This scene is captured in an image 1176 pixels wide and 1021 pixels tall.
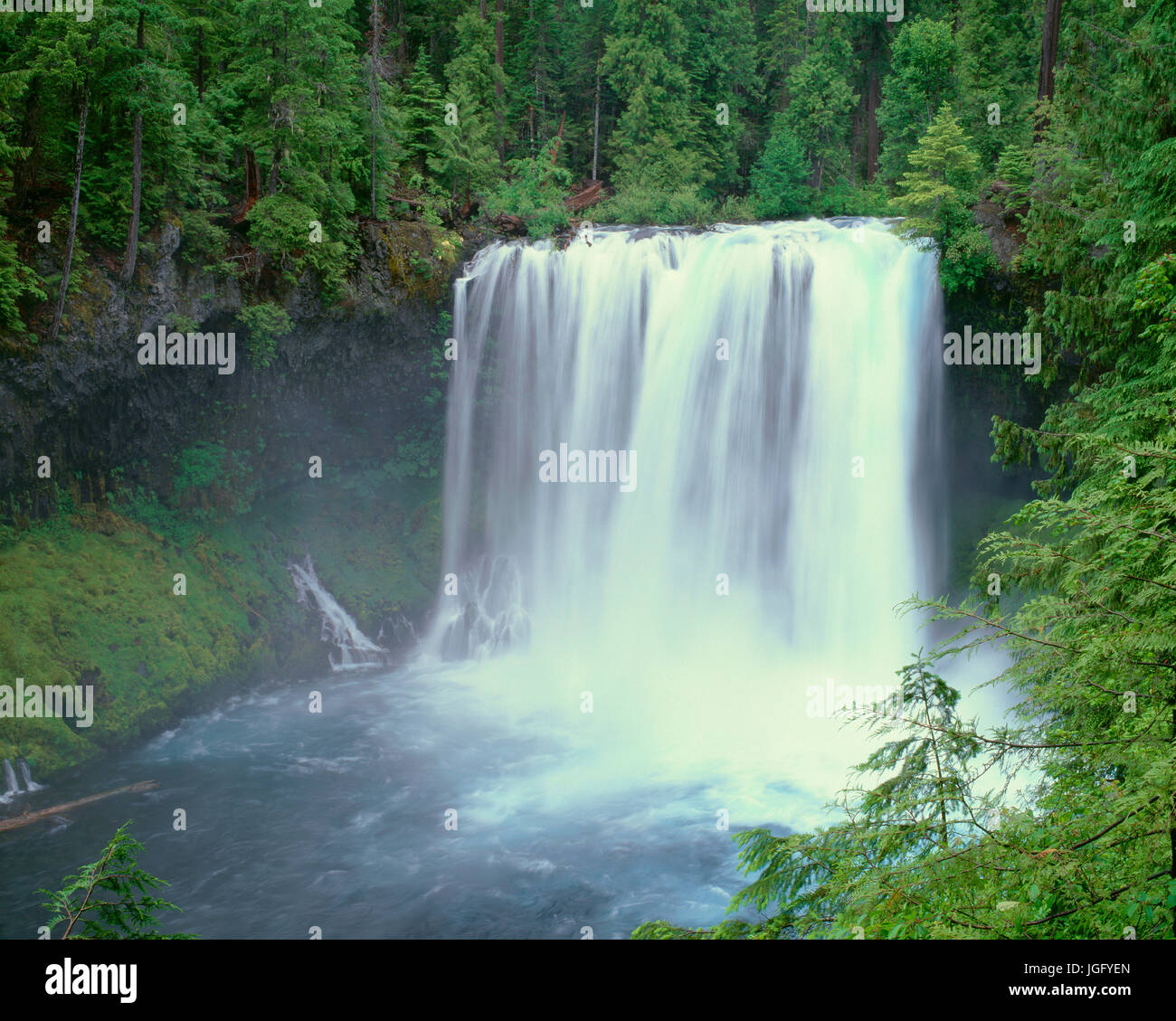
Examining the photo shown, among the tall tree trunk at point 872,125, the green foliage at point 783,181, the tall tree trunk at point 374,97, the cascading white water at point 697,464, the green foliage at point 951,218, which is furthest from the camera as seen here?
the tall tree trunk at point 872,125

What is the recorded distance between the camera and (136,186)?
51.2 feet

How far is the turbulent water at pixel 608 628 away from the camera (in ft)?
38.5

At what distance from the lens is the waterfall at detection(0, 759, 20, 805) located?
1327 cm

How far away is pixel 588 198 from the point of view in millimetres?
27156

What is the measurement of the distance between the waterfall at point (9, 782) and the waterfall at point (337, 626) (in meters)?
6.17

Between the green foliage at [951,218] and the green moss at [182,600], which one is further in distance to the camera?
the green foliage at [951,218]

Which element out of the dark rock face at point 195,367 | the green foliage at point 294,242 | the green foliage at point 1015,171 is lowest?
the dark rock face at point 195,367

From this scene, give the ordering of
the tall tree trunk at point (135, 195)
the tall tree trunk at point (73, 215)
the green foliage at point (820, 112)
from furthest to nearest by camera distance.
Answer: the green foliage at point (820, 112), the tall tree trunk at point (135, 195), the tall tree trunk at point (73, 215)

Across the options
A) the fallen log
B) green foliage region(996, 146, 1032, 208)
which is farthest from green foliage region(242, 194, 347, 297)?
green foliage region(996, 146, 1032, 208)

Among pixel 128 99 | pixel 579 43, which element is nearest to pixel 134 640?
pixel 128 99

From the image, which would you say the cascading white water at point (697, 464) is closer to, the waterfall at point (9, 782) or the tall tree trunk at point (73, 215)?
the tall tree trunk at point (73, 215)

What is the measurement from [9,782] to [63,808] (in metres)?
1.05

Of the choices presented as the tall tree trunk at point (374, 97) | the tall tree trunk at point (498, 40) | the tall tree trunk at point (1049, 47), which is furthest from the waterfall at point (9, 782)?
the tall tree trunk at point (1049, 47)
